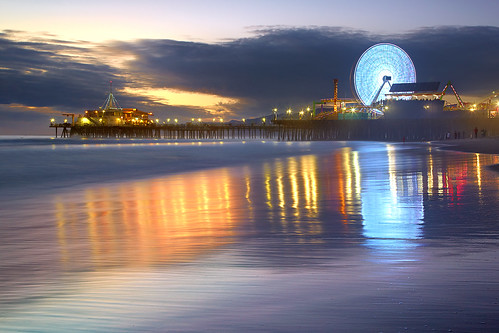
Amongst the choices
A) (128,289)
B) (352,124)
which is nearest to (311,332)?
(128,289)

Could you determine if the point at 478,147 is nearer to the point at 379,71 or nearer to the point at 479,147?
the point at 479,147

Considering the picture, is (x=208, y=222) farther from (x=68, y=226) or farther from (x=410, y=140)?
(x=410, y=140)

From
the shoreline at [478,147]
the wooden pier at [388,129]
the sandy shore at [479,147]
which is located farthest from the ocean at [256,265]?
the wooden pier at [388,129]

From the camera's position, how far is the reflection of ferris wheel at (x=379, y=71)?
337ft

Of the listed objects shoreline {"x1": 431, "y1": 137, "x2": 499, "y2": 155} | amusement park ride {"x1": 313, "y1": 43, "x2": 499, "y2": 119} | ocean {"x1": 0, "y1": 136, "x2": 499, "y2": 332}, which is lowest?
shoreline {"x1": 431, "y1": 137, "x2": 499, "y2": 155}

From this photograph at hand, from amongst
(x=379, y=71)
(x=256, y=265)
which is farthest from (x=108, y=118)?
(x=256, y=265)

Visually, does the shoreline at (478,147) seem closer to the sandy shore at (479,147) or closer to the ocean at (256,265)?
the sandy shore at (479,147)

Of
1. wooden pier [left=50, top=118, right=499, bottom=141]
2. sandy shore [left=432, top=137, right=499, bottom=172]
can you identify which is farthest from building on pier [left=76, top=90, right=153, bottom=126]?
sandy shore [left=432, top=137, right=499, bottom=172]

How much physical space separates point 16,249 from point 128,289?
131 inches

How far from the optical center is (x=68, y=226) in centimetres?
989

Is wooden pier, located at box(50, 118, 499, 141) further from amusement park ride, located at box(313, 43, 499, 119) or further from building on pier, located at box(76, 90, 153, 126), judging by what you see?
building on pier, located at box(76, 90, 153, 126)

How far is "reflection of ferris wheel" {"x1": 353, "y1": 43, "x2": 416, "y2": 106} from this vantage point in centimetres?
10262

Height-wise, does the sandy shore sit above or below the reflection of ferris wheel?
below

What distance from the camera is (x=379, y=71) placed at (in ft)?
340
